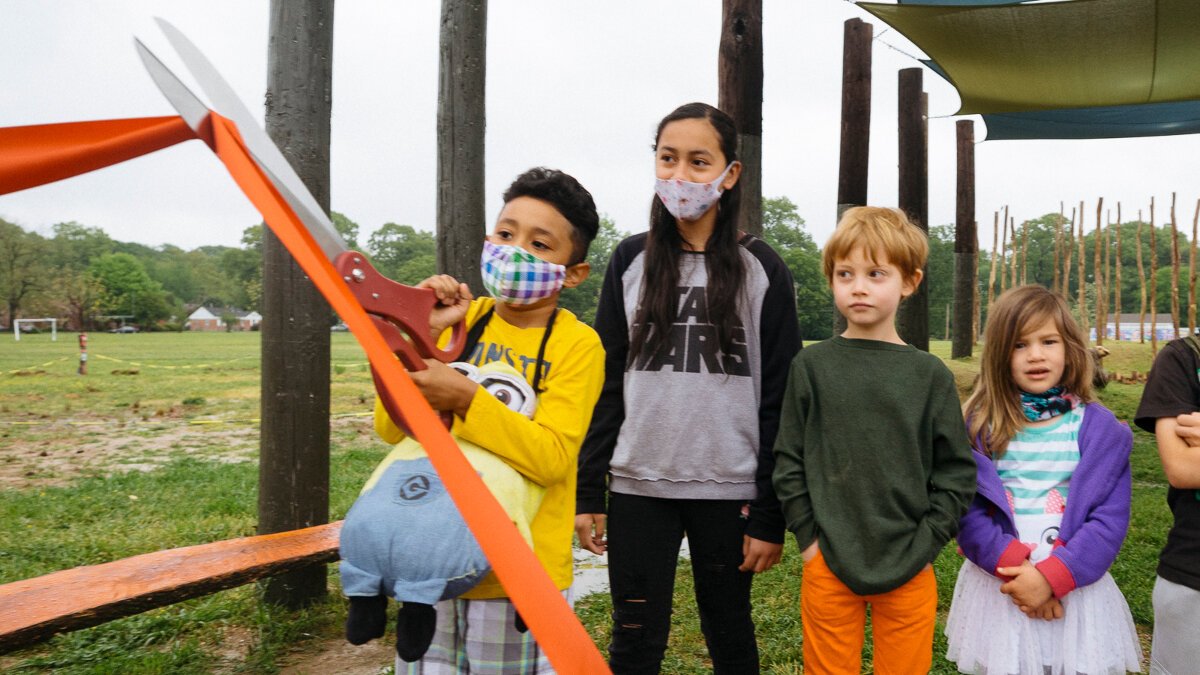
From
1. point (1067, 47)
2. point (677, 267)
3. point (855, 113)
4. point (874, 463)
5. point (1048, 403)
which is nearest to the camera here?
point (874, 463)

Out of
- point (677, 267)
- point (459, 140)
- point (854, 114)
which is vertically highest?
point (854, 114)

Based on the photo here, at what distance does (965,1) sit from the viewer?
7.54m

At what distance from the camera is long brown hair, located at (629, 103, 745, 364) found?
7.14 ft

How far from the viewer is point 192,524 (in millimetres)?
5605

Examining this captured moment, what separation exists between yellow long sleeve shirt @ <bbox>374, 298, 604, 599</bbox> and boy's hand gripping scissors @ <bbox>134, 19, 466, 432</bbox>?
203mm

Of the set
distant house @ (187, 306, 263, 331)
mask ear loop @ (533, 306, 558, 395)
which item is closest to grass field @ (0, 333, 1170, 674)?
mask ear loop @ (533, 306, 558, 395)

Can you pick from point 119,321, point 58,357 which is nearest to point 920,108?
point 58,357

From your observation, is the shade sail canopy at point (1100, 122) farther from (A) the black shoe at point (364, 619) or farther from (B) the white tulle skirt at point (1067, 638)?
(A) the black shoe at point (364, 619)

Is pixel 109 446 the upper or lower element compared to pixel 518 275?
lower

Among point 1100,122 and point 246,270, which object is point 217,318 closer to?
point 246,270

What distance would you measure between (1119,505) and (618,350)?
4.12 feet

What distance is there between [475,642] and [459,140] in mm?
2708

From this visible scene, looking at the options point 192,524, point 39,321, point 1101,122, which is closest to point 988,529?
point 192,524

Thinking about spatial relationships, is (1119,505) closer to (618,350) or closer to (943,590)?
(618,350)
